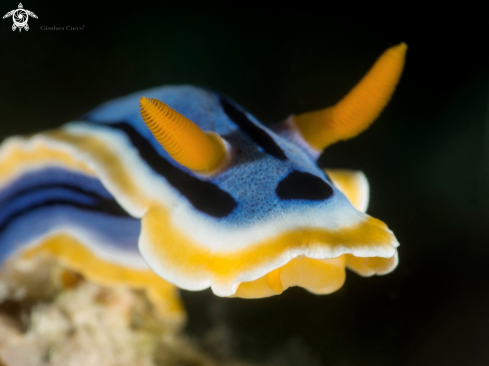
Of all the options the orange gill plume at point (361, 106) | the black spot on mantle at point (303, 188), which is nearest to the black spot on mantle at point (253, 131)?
the black spot on mantle at point (303, 188)

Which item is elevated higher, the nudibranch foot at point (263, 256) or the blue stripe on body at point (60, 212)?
the nudibranch foot at point (263, 256)

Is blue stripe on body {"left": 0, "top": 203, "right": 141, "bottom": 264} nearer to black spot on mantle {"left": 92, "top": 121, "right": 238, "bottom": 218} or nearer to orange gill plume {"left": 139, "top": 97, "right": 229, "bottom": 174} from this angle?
black spot on mantle {"left": 92, "top": 121, "right": 238, "bottom": 218}

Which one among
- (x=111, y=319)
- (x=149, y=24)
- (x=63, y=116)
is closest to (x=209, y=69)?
(x=149, y=24)

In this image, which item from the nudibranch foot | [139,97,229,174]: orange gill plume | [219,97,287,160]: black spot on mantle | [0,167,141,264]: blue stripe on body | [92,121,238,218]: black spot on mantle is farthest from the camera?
[0,167,141,264]: blue stripe on body

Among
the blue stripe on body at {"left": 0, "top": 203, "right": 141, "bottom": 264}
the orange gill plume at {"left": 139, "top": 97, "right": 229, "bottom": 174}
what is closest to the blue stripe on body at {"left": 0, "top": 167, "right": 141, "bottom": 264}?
the blue stripe on body at {"left": 0, "top": 203, "right": 141, "bottom": 264}

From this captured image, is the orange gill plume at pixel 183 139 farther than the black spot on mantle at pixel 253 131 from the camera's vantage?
No

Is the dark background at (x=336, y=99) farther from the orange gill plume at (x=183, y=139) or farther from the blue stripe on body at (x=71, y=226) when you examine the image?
the orange gill plume at (x=183, y=139)
